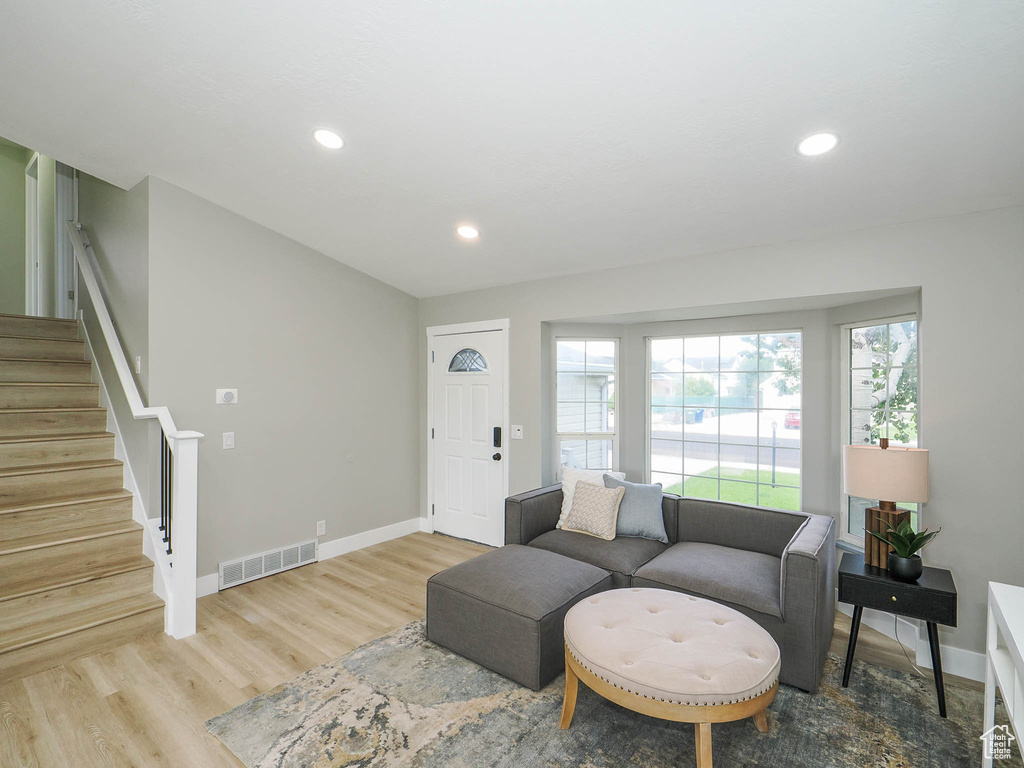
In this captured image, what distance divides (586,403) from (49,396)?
412 centimetres

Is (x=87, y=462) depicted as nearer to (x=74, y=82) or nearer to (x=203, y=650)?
(x=203, y=650)

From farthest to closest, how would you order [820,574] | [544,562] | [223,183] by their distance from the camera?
[223,183], [544,562], [820,574]

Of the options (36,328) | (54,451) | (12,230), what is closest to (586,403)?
(54,451)

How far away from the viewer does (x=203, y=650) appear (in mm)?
2750

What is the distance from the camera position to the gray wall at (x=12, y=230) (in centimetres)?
521

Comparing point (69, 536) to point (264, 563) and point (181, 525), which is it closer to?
point (181, 525)

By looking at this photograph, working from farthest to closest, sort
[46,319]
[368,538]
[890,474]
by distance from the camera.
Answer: [368,538] < [46,319] < [890,474]

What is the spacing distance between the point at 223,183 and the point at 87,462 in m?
2.09

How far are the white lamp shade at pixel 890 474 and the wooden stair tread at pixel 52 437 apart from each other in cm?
470

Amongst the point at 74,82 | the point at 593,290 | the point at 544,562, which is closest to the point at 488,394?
the point at 593,290

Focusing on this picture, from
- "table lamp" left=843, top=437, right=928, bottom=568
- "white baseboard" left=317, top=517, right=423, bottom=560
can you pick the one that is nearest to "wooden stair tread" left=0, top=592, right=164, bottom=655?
"white baseboard" left=317, top=517, right=423, bottom=560

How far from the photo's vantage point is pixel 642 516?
338 cm

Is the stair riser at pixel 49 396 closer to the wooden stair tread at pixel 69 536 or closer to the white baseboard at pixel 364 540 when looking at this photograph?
the wooden stair tread at pixel 69 536

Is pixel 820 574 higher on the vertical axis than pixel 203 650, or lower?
higher
